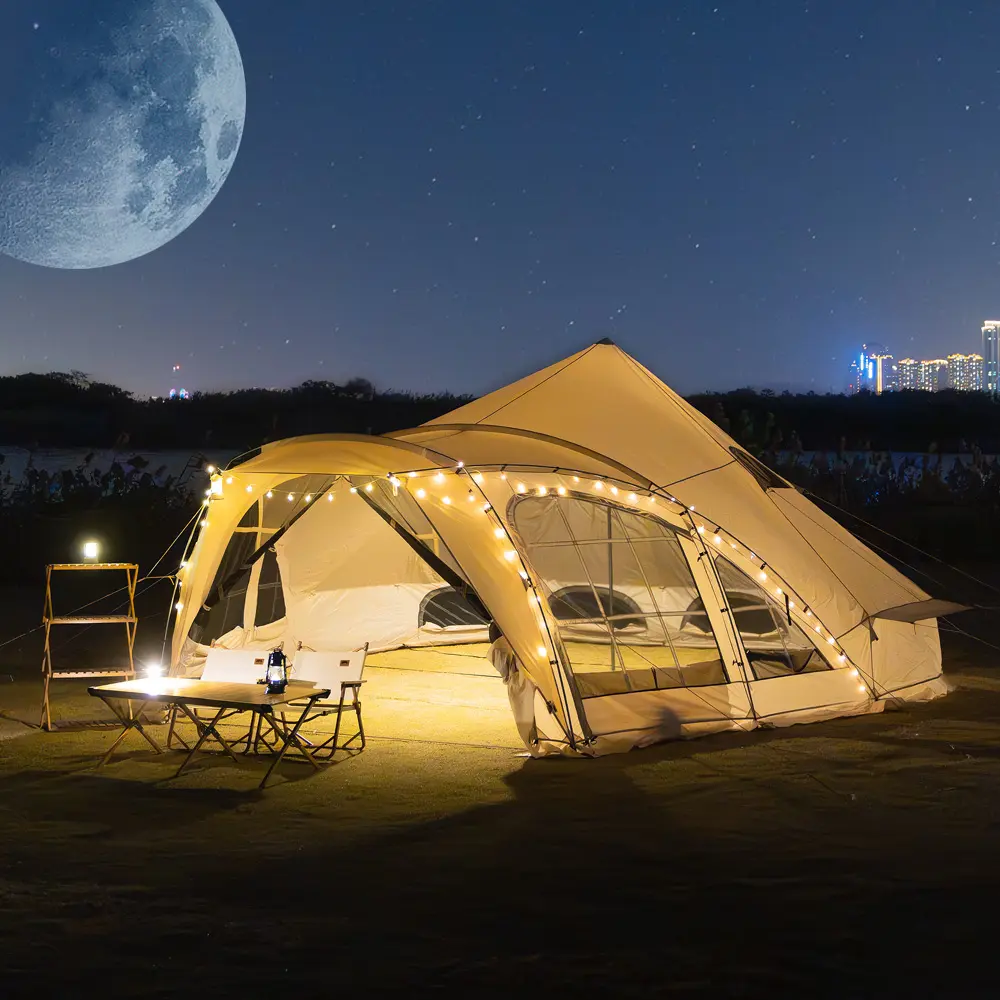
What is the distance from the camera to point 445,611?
11.1 metres

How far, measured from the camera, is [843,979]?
3.76 meters

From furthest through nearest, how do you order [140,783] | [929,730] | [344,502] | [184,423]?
1. [184,423]
2. [344,502]
3. [929,730]
4. [140,783]

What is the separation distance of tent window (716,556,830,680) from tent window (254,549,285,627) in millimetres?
3975

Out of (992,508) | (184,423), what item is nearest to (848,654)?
(992,508)

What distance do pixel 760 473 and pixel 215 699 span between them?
386 centimetres

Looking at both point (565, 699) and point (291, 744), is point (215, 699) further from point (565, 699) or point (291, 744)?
point (565, 699)

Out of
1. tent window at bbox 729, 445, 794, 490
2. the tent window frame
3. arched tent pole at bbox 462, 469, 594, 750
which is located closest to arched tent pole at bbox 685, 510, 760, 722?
the tent window frame

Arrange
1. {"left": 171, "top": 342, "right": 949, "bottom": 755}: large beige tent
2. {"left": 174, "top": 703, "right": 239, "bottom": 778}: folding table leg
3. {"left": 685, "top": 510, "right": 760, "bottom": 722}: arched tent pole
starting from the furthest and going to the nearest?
{"left": 685, "top": 510, "right": 760, "bottom": 722}: arched tent pole → {"left": 171, "top": 342, "right": 949, "bottom": 755}: large beige tent → {"left": 174, "top": 703, "right": 239, "bottom": 778}: folding table leg

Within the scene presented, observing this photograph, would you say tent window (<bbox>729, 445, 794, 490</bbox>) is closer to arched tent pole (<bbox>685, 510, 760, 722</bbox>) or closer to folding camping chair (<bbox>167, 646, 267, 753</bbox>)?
arched tent pole (<bbox>685, 510, 760, 722</bbox>)

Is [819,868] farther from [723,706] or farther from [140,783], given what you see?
[140,783]

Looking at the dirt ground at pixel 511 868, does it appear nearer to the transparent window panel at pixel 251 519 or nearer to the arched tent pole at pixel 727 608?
the arched tent pole at pixel 727 608

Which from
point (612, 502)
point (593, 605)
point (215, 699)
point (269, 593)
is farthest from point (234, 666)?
point (593, 605)

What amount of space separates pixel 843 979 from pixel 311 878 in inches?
75.7

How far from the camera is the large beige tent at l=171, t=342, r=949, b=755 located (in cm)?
695
